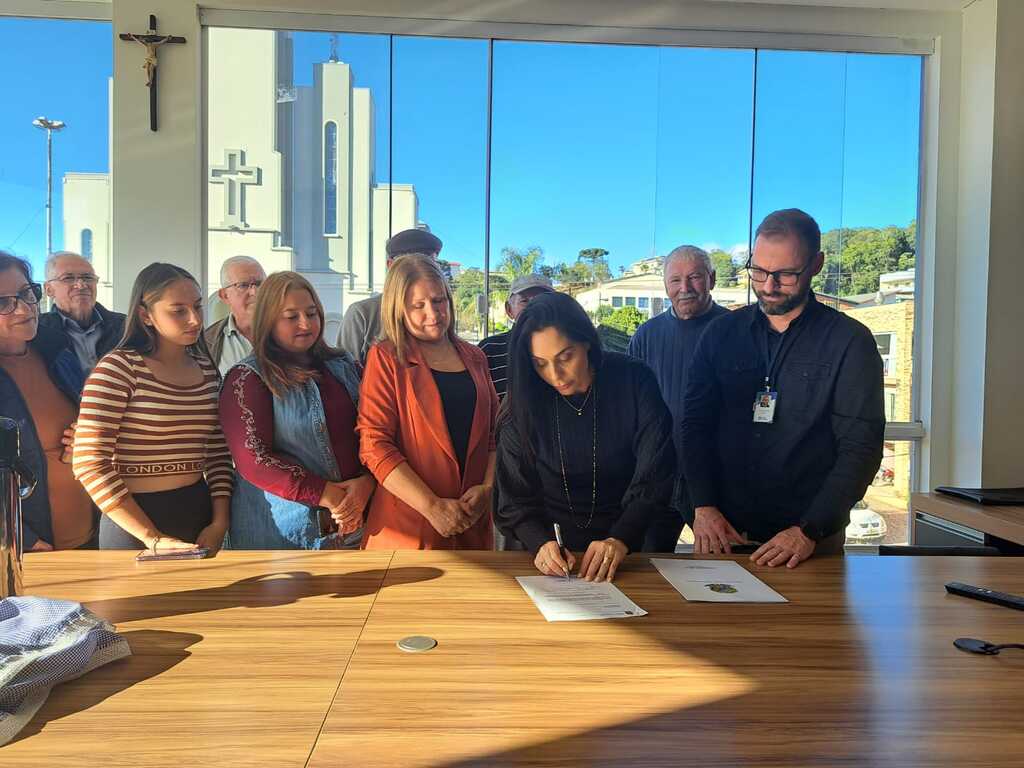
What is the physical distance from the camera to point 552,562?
2035mm

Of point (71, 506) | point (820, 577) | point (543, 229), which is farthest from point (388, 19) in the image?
point (820, 577)

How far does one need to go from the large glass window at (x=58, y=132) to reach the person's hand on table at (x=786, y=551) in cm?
350

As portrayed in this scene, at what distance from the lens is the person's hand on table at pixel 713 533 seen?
2.82 m

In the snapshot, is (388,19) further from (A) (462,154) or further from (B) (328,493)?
(B) (328,493)

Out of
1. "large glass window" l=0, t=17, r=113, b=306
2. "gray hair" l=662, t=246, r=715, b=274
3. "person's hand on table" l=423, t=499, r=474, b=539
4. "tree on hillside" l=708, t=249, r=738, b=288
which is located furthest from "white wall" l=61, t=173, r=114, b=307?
"tree on hillside" l=708, t=249, r=738, b=288

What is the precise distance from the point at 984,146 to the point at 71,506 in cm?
494

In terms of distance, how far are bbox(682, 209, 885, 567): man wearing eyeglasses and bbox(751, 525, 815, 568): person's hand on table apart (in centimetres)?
37

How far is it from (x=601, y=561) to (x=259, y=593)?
86cm

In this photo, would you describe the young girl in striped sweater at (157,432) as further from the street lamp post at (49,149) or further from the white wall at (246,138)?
the street lamp post at (49,149)

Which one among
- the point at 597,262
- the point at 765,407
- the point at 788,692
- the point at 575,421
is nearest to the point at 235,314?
the point at 575,421

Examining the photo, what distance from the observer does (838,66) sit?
4.55m

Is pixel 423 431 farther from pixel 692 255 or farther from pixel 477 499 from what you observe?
pixel 692 255

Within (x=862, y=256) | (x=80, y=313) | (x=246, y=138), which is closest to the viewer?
(x=80, y=313)

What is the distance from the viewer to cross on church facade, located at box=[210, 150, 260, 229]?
4211mm
